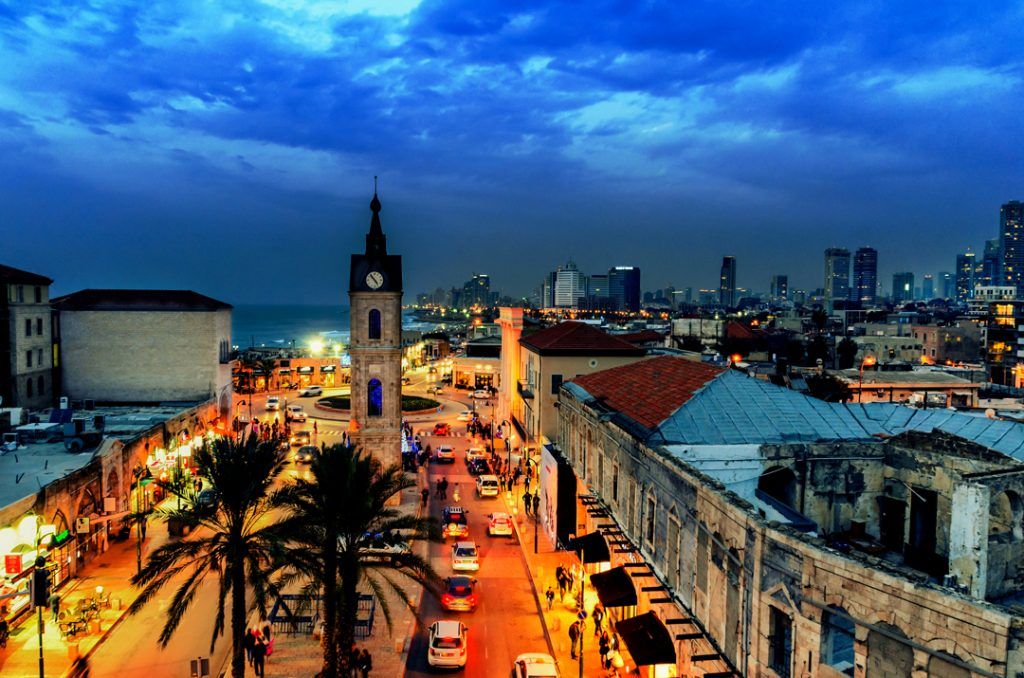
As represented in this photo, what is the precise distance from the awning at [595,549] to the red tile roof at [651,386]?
4.59 m

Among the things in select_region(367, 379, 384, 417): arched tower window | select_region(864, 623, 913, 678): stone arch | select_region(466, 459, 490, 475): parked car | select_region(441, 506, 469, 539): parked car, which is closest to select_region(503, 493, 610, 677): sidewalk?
select_region(441, 506, 469, 539): parked car

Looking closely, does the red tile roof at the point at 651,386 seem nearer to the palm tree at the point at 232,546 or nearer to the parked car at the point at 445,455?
the palm tree at the point at 232,546

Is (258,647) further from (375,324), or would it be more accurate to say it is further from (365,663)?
(375,324)

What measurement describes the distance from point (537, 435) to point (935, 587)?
33183 mm

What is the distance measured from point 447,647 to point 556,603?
615 cm

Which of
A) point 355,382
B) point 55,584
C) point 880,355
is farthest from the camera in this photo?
point 880,355

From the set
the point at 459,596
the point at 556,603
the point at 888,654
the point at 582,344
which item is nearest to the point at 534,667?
the point at 459,596

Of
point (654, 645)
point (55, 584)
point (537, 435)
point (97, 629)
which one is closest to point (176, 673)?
point (97, 629)

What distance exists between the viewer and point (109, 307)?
4856cm

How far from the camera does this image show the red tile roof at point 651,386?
899 inches

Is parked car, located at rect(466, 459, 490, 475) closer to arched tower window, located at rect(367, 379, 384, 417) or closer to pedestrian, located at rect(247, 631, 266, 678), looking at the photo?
arched tower window, located at rect(367, 379, 384, 417)

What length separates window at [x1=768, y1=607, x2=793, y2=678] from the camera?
12367 millimetres

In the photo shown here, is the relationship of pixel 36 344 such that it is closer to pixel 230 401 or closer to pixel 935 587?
pixel 230 401

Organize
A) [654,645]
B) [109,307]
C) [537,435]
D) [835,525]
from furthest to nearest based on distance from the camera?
[109,307] → [537,435] → [835,525] → [654,645]
